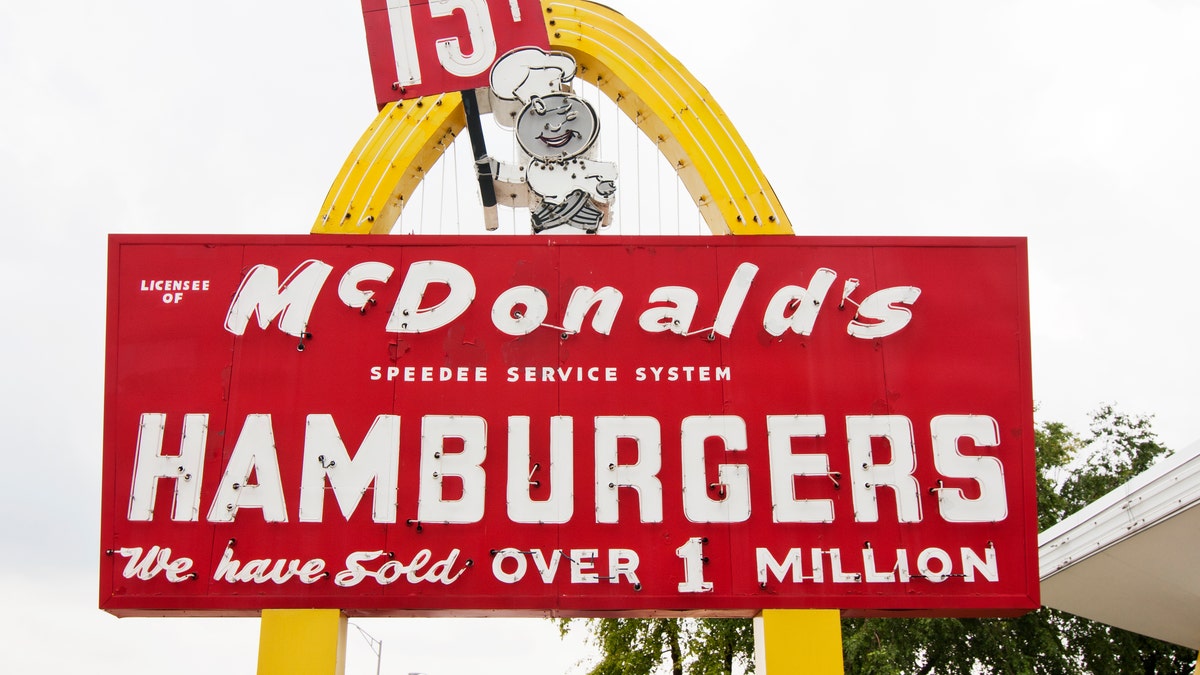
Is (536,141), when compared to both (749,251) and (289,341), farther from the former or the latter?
(289,341)

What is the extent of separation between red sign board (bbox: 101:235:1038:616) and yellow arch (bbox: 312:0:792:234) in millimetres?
570

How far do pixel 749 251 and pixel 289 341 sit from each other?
438cm

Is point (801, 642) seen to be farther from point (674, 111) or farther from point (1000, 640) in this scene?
point (1000, 640)

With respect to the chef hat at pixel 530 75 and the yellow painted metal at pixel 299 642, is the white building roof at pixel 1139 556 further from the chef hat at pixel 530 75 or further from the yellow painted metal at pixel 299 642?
the yellow painted metal at pixel 299 642

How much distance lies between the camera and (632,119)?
483 inches

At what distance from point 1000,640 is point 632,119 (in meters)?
15.6

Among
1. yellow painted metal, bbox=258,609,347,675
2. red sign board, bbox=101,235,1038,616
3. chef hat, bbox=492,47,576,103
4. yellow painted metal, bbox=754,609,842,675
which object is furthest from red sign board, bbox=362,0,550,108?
yellow painted metal, bbox=754,609,842,675

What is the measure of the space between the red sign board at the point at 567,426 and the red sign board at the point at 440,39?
1918 millimetres

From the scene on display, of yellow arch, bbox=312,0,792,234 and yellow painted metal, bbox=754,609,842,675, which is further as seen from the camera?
yellow arch, bbox=312,0,792,234

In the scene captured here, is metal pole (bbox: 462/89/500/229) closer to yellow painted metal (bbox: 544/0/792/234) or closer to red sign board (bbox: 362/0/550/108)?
red sign board (bbox: 362/0/550/108)

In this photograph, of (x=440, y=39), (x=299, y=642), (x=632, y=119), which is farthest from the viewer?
(x=632, y=119)

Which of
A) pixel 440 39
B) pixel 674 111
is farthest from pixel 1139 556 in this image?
pixel 440 39

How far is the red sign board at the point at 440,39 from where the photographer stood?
11.9m

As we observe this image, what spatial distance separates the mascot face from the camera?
38.3ft
